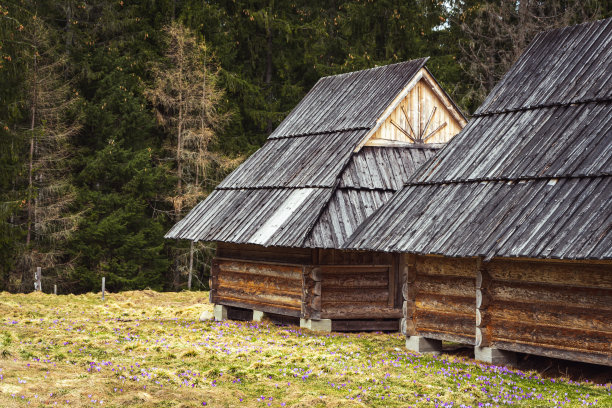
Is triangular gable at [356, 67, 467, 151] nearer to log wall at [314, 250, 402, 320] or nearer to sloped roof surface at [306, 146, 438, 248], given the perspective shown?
sloped roof surface at [306, 146, 438, 248]

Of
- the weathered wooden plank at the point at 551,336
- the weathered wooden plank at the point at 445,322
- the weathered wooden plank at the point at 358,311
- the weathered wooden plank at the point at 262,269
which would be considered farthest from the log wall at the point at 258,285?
the weathered wooden plank at the point at 551,336

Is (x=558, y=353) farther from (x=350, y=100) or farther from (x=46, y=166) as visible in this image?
(x=46, y=166)

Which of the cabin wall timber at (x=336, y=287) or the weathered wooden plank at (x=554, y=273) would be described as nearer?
the weathered wooden plank at (x=554, y=273)

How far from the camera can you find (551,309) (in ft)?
42.4

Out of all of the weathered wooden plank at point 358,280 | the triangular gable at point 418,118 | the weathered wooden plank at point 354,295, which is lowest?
the weathered wooden plank at point 354,295

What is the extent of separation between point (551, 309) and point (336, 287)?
6.56 meters

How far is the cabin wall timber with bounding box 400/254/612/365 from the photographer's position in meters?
12.3

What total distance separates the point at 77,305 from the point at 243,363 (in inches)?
478

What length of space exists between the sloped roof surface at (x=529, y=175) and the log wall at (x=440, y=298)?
914mm

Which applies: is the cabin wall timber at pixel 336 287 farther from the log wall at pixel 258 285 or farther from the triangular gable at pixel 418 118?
the triangular gable at pixel 418 118

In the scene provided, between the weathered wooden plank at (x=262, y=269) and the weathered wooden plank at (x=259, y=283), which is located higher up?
the weathered wooden plank at (x=262, y=269)

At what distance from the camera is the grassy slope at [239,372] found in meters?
10.5

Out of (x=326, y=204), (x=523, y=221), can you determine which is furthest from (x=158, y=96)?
(x=523, y=221)

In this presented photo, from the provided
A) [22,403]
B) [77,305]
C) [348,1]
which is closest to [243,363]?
[22,403]
